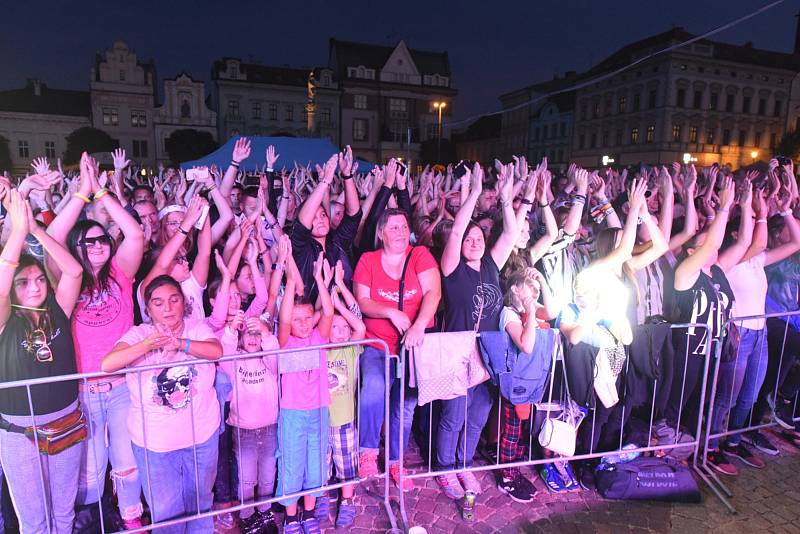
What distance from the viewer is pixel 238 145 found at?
5.34 meters

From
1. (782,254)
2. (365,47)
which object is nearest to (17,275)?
(782,254)

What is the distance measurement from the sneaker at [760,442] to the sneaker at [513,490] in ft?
7.76

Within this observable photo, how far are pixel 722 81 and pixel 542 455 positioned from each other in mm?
57704

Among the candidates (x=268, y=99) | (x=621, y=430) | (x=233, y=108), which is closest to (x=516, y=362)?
(x=621, y=430)

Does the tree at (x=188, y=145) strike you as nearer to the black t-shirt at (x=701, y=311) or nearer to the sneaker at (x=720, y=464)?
the black t-shirt at (x=701, y=311)

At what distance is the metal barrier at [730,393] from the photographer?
13.0ft

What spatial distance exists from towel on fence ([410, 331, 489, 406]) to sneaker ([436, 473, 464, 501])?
0.71 meters

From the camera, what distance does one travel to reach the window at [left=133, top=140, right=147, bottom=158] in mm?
46906

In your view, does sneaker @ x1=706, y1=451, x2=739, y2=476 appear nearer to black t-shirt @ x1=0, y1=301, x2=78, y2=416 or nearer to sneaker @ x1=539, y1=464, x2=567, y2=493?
sneaker @ x1=539, y1=464, x2=567, y2=493

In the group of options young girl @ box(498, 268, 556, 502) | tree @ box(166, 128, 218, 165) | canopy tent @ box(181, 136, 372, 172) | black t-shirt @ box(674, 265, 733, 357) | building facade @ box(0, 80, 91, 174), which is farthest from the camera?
building facade @ box(0, 80, 91, 174)

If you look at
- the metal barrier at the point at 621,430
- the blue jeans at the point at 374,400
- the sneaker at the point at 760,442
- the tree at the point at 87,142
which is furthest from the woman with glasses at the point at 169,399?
the tree at the point at 87,142

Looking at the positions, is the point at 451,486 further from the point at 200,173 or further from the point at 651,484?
the point at 200,173

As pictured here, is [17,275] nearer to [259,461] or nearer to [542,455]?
[259,461]

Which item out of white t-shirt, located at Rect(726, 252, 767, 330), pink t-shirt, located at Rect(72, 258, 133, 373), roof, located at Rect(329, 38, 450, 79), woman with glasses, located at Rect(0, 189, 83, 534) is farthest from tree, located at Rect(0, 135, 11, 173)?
white t-shirt, located at Rect(726, 252, 767, 330)
